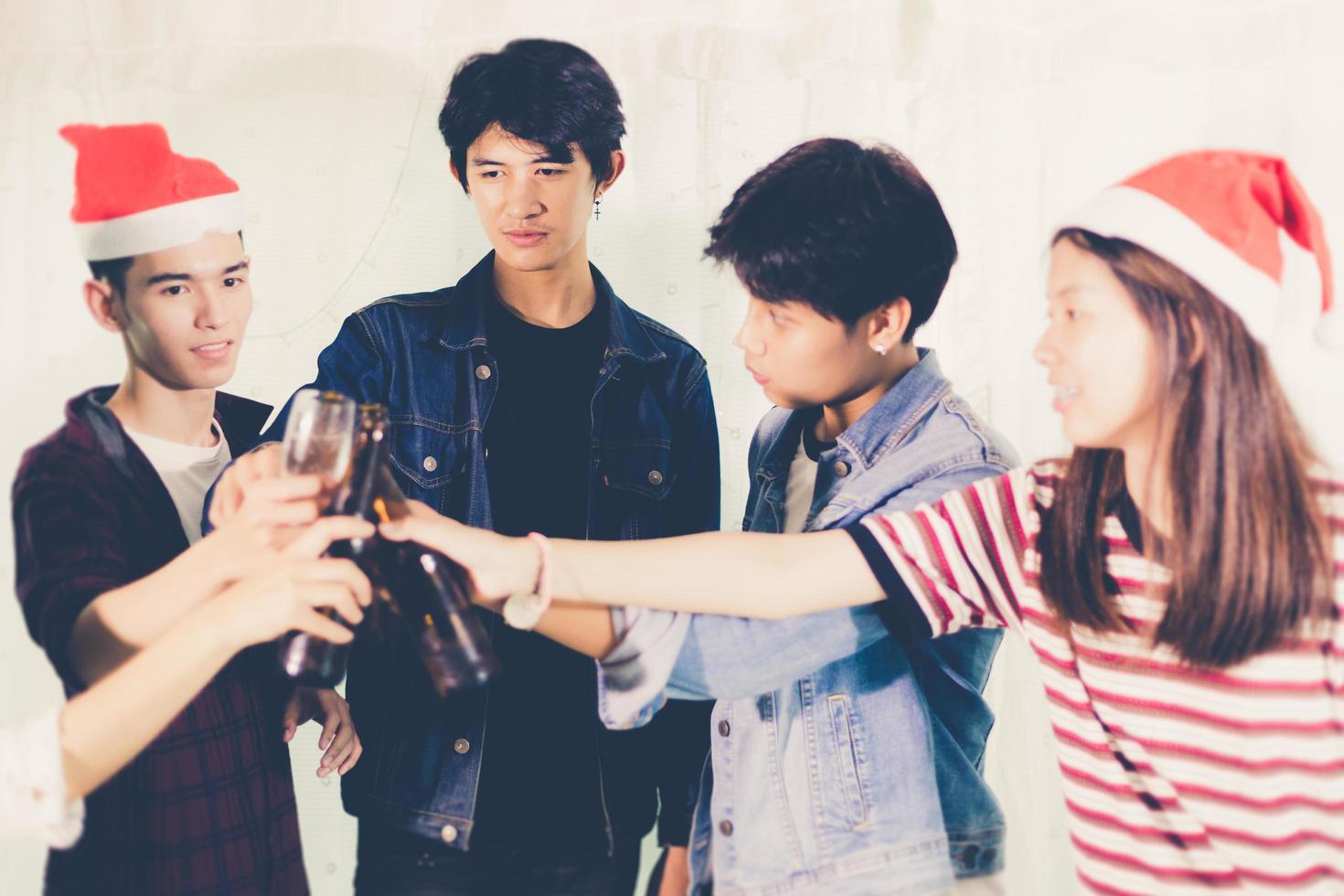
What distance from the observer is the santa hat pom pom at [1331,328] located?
105cm

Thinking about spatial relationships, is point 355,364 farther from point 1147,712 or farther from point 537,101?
point 1147,712

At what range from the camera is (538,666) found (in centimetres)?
134

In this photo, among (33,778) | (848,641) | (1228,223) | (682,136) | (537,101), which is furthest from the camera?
(682,136)

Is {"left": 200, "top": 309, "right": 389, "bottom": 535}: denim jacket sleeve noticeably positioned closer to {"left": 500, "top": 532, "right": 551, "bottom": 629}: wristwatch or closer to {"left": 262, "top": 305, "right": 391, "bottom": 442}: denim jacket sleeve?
{"left": 262, "top": 305, "right": 391, "bottom": 442}: denim jacket sleeve

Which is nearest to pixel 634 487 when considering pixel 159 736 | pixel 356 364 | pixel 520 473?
pixel 520 473

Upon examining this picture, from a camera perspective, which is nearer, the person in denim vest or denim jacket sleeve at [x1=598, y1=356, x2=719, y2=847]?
the person in denim vest

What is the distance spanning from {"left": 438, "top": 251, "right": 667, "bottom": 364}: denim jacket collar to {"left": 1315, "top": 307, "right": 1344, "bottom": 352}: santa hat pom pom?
72cm

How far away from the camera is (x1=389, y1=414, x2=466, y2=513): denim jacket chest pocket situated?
1319 mm

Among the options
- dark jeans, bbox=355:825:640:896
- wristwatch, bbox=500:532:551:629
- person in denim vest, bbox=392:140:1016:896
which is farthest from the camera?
dark jeans, bbox=355:825:640:896

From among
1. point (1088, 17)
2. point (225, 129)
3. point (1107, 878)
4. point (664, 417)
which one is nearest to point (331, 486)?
point (664, 417)

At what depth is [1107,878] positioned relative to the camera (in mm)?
1091

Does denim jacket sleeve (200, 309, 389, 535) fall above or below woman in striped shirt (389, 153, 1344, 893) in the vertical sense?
→ above

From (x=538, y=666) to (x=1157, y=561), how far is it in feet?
2.26

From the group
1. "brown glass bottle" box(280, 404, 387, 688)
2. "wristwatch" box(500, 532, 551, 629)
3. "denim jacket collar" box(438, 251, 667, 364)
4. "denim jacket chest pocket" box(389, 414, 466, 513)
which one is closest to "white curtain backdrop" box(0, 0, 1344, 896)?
"denim jacket collar" box(438, 251, 667, 364)
